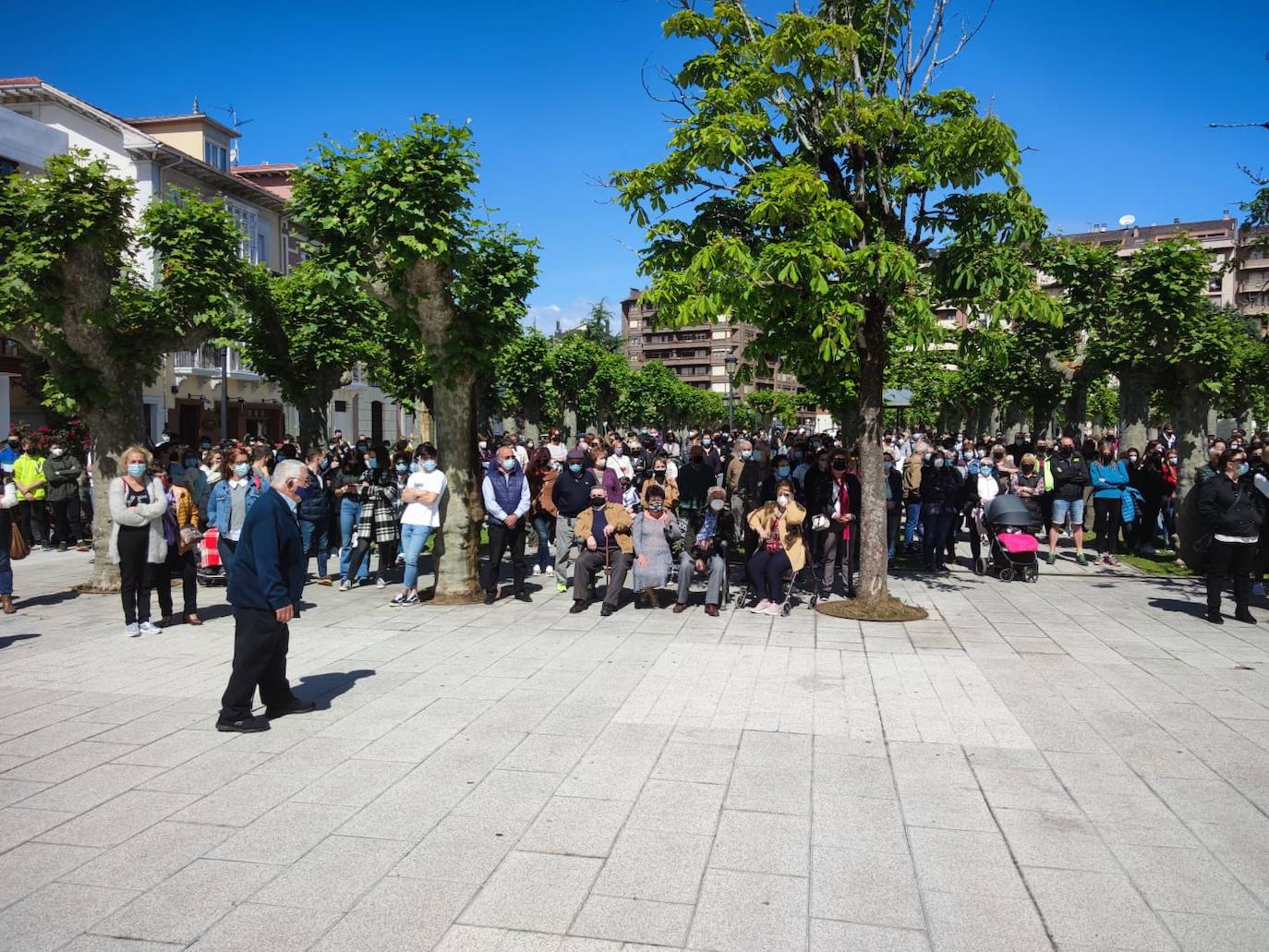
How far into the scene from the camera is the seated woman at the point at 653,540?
10.6 metres

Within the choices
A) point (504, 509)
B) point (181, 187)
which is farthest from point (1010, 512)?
point (181, 187)

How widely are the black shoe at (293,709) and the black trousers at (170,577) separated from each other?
142 inches

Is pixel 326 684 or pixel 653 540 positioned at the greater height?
pixel 653 540

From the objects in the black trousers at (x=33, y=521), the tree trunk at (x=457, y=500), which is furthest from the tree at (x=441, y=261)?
the black trousers at (x=33, y=521)

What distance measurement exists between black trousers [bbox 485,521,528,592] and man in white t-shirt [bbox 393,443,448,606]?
718 millimetres

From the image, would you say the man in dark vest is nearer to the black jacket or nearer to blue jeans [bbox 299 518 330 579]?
blue jeans [bbox 299 518 330 579]

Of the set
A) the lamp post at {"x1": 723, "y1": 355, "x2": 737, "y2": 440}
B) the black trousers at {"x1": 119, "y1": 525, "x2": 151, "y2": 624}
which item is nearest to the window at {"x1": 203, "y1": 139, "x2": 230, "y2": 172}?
the lamp post at {"x1": 723, "y1": 355, "x2": 737, "y2": 440}

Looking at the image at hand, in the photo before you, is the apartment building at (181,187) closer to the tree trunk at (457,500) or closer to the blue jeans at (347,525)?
the blue jeans at (347,525)

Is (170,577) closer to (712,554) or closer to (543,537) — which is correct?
(543,537)

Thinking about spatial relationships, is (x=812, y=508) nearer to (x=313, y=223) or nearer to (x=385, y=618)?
(x=385, y=618)

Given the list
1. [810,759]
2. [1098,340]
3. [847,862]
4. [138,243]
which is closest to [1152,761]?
[810,759]

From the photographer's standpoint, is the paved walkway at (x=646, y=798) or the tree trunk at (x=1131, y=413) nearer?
the paved walkway at (x=646, y=798)

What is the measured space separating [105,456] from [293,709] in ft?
24.3

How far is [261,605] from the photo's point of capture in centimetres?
613
